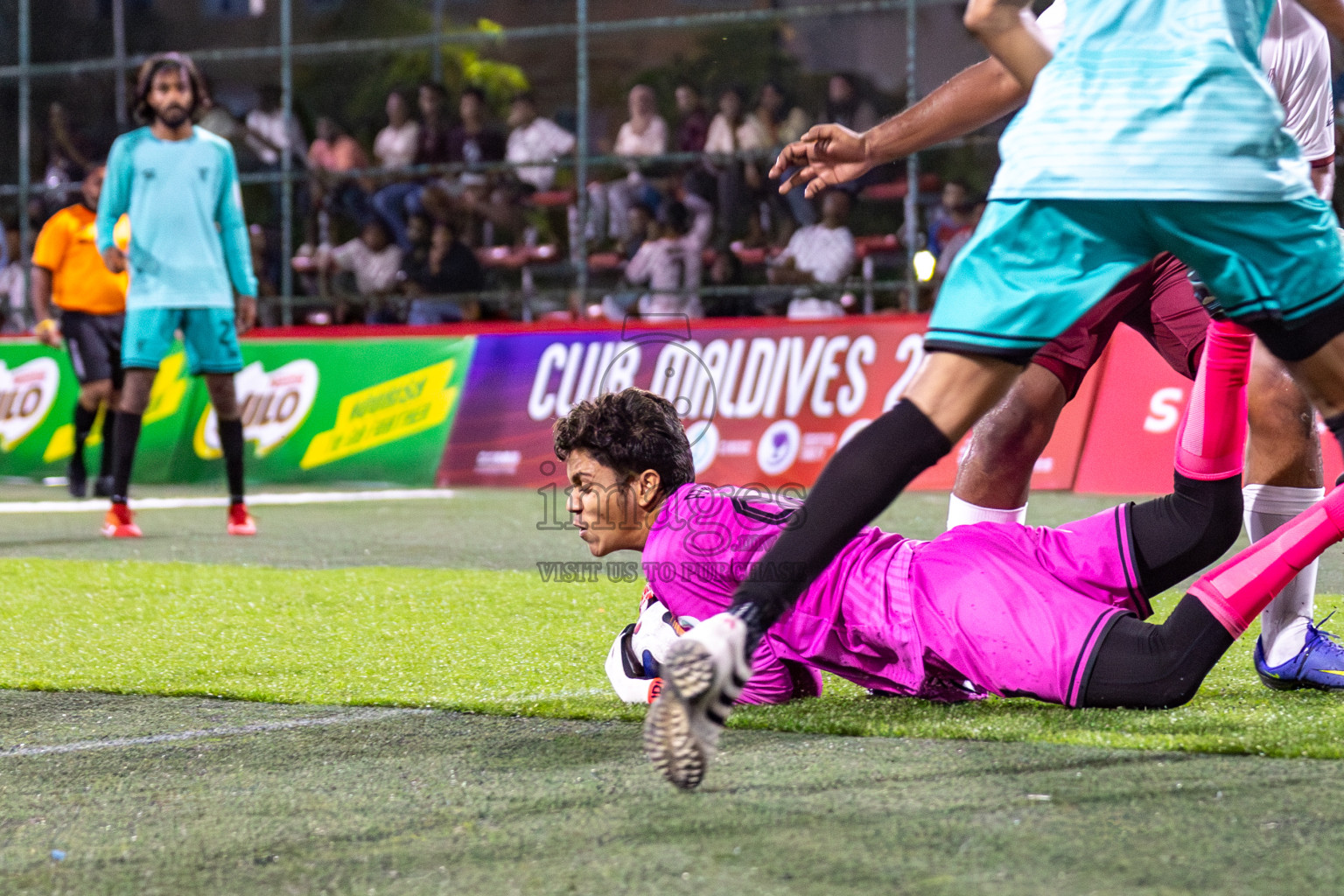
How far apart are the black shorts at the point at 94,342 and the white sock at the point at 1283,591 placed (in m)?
7.99

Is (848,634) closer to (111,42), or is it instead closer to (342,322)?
(342,322)

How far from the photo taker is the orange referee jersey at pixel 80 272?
9.67 metres

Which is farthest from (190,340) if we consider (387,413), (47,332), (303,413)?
(303,413)

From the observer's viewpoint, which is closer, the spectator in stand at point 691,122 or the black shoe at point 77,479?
the black shoe at point 77,479

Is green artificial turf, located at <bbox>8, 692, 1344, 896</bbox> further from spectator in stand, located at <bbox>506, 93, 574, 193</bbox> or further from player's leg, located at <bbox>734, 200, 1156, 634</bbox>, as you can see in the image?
spectator in stand, located at <bbox>506, 93, 574, 193</bbox>

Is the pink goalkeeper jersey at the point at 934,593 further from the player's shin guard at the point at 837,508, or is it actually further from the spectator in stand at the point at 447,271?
the spectator in stand at the point at 447,271

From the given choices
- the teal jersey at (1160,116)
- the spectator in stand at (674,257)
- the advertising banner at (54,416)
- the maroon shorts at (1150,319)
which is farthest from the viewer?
the spectator in stand at (674,257)

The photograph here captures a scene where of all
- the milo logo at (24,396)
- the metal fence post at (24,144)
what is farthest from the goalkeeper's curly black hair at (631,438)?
the metal fence post at (24,144)

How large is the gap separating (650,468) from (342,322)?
10.5m

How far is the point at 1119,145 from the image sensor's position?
232 cm

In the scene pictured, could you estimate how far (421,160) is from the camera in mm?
13859

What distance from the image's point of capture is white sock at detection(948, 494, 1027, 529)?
342 cm

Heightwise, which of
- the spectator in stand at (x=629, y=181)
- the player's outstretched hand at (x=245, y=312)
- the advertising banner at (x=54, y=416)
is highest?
the spectator in stand at (x=629, y=181)

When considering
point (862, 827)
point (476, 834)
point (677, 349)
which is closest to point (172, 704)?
point (476, 834)
